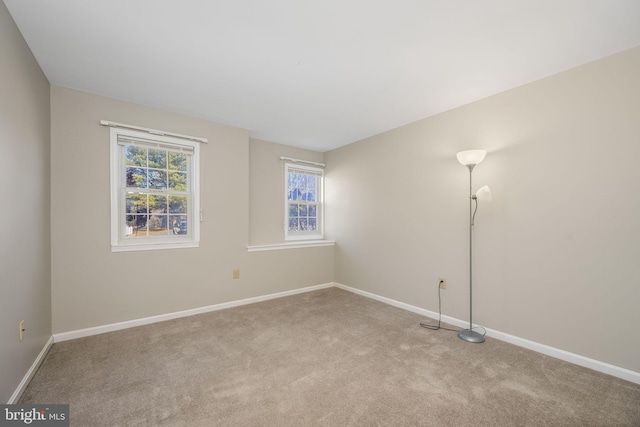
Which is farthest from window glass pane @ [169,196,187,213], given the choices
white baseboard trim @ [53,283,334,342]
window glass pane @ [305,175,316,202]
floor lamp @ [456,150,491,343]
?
floor lamp @ [456,150,491,343]

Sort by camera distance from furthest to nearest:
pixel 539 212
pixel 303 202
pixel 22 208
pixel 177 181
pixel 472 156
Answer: pixel 303 202 < pixel 177 181 < pixel 472 156 < pixel 539 212 < pixel 22 208

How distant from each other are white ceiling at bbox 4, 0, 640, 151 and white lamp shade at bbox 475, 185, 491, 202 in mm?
953

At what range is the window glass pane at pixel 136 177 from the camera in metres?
2.92

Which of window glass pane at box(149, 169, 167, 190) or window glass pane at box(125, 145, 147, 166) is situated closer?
window glass pane at box(125, 145, 147, 166)

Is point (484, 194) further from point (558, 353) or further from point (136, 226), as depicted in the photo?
point (136, 226)

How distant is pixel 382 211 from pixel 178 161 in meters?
2.80

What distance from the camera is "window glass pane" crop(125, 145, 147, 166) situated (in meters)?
2.91

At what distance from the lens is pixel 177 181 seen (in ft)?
10.6

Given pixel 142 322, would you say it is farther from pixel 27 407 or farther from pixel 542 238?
pixel 542 238

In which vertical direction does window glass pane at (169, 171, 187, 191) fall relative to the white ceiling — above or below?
below

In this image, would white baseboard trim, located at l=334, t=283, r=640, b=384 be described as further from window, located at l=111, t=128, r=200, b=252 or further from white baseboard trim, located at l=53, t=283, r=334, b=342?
window, located at l=111, t=128, r=200, b=252

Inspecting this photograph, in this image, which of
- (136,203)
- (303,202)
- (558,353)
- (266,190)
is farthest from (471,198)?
(136,203)

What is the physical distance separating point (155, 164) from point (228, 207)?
973 mm

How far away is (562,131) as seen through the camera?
2.22 m
